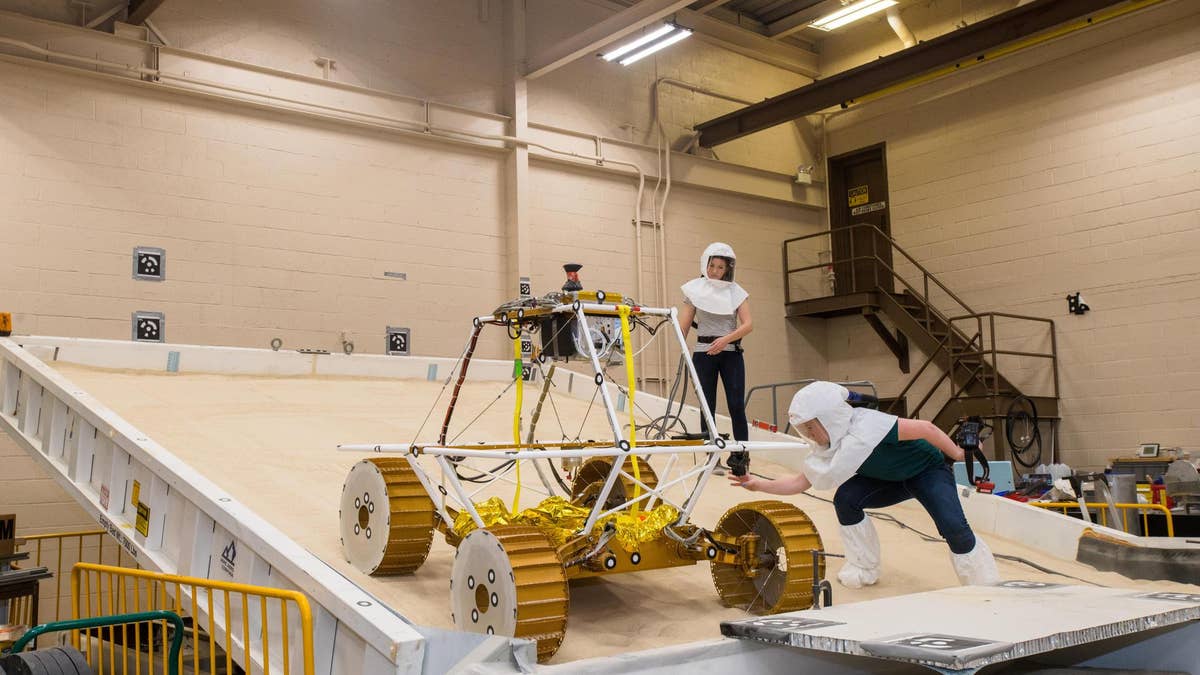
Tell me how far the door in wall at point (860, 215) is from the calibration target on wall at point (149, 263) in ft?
33.0

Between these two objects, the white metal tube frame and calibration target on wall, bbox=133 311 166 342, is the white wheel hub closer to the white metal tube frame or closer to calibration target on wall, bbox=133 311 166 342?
the white metal tube frame

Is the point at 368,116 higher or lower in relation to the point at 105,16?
lower

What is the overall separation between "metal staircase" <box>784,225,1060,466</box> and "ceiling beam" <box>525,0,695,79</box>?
16.7 ft

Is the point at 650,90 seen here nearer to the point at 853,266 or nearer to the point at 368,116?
the point at 853,266

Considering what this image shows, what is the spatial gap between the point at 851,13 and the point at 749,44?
2335mm

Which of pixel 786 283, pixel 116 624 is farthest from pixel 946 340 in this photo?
pixel 116 624

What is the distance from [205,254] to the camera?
11219 millimetres

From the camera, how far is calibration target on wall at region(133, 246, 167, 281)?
10.8 meters

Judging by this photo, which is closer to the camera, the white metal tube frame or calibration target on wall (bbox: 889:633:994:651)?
calibration target on wall (bbox: 889:633:994:651)

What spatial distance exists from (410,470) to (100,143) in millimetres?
8012

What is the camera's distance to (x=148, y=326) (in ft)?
35.2

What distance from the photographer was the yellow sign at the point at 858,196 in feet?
55.6

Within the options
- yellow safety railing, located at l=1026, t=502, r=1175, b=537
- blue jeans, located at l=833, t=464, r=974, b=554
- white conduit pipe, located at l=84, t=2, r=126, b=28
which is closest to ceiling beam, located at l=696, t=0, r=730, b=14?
white conduit pipe, located at l=84, t=2, r=126, b=28

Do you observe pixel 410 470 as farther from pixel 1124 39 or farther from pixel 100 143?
pixel 1124 39
